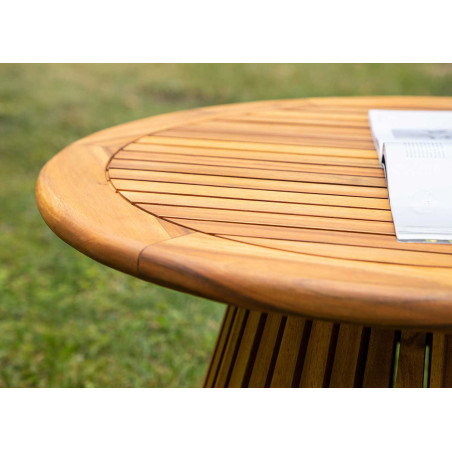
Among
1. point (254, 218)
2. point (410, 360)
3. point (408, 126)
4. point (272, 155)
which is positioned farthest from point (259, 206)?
point (408, 126)

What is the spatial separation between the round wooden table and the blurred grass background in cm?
80

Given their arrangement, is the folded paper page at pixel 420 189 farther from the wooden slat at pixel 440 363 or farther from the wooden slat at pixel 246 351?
the wooden slat at pixel 246 351

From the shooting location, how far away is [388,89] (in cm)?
512

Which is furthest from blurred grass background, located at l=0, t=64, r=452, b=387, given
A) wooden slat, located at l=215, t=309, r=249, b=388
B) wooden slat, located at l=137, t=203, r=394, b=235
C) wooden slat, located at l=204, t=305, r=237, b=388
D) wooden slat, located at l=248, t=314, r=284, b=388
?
wooden slat, located at l=137, t=203, r=394, b=235

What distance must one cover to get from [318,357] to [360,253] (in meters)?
0.38

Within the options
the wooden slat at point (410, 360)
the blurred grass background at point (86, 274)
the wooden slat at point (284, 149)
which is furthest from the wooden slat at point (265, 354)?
the blurred grass background at point (86, 274)

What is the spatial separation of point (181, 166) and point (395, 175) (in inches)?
16.6

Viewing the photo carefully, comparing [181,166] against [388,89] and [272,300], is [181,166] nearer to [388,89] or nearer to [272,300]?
[272,300]

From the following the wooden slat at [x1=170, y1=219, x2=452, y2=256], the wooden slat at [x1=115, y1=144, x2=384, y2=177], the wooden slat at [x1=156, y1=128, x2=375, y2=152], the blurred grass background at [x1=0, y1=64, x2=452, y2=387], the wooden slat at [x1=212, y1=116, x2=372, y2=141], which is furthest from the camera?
the blurred grass background at [x1=0, y1=64, x2=452, y2=387]

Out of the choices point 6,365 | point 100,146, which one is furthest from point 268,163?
point 6,365

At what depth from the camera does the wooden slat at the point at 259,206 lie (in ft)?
3.20

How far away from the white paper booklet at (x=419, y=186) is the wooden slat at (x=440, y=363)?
10.7 inches

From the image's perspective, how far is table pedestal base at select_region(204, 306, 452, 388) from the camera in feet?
3.59

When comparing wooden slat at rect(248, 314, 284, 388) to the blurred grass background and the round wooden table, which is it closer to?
the round wooden table
